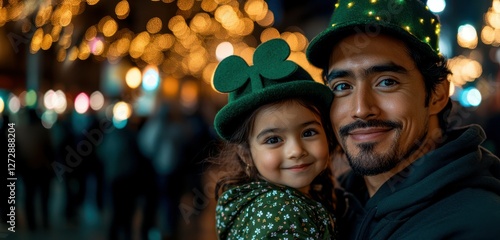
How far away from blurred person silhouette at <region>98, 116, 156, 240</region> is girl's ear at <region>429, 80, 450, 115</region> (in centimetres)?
543

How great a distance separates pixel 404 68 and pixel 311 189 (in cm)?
86

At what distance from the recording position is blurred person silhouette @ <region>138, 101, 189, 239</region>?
809 centimetres

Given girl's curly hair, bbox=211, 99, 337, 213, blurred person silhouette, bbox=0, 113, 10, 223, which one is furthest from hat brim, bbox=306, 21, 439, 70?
blurred person silhouette, bbox=0, 113, 10, 223

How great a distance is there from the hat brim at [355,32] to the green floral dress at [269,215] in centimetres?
72

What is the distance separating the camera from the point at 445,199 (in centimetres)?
234

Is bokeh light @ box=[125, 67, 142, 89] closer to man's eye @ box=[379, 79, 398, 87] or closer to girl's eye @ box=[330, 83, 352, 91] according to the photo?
girl's eye @ box=[330, 83, 352, 91]

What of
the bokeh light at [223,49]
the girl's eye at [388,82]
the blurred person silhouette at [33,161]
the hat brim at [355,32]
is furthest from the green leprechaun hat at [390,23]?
the bokeh light at [223,49]

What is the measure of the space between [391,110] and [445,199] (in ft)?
1.90

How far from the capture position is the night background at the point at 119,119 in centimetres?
782

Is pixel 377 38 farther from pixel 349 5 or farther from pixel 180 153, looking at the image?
pixel 180 153

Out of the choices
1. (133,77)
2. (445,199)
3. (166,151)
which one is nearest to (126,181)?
(166,151)

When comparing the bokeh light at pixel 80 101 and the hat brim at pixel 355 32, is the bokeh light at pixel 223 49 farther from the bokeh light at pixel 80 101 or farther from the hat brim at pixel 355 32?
the hat brim at pixel 355 32

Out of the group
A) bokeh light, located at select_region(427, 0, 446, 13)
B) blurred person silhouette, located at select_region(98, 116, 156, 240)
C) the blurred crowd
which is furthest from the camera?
bokeh light, located at select_region(427, 0, 446, 13)

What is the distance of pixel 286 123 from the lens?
2.92m
